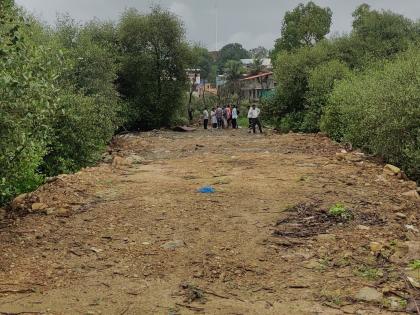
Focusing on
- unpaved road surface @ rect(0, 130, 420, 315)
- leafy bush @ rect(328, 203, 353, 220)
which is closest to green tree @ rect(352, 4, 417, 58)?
unpaved road surface @ rect(0, 130, 420, 315)

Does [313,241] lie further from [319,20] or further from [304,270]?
[319,20]

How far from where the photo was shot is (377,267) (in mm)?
5020

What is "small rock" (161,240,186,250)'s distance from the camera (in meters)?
5.67

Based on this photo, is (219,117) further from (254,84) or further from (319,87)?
(254,84)

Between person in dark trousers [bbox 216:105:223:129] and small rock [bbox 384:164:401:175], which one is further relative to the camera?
person in dark trousers [bbox 216:105:223:129]

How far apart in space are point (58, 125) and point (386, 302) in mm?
10427

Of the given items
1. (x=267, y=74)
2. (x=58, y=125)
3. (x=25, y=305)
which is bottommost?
(x=25, y=305)

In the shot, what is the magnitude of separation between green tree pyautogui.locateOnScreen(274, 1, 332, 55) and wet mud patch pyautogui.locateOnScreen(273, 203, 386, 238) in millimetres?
31632

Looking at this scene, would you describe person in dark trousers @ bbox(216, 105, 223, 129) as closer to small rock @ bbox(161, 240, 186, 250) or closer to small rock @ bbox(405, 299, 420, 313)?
small rock @ bbox(161, 240, 186, 250)

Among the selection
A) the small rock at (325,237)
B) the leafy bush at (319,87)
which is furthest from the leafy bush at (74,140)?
the leafy bush at (319,87)

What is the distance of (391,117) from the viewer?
1070cm

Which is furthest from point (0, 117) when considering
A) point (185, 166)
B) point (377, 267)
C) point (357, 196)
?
point (185, 166)

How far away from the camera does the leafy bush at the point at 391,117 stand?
10.2 m

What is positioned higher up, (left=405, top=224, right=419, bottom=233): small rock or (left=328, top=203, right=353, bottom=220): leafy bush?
(left=328, top=203, right=353, bottom=220): leafy bush
